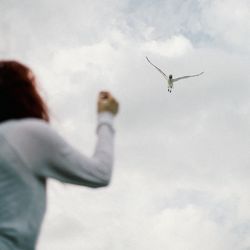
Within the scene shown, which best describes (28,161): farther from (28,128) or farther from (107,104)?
(107,104)

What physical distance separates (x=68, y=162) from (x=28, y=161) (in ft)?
1.08

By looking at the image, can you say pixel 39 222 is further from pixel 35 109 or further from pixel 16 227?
pixel 35 109

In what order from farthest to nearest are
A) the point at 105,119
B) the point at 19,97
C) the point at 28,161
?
the point at 105,119 < the point at 19,97 < the point at 28,161

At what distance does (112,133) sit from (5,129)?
1026 mm

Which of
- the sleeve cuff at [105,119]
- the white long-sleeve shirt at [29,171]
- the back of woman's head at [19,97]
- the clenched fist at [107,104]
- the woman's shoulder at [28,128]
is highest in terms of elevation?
the clenched fist at [107,104]

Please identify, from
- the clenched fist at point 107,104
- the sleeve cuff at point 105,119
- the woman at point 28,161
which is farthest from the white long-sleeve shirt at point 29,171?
the clenched fist at point 107,104

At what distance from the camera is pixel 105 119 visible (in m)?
5.20

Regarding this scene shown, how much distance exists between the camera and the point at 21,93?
475cm

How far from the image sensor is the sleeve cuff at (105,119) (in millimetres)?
5180

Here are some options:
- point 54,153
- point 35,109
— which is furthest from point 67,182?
point 35,109

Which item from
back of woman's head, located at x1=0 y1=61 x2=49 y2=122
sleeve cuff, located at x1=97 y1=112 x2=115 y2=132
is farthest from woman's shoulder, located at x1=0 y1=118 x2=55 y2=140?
sleeve cuff, located at x1=97 y1=112 x2=115 y2=132

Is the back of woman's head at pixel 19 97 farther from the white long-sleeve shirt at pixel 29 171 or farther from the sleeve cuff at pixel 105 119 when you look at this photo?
the sleeve cuff at pixel 105 119

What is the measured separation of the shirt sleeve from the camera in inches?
180

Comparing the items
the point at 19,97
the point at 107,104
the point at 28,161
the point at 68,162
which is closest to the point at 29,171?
the point at 28,161
